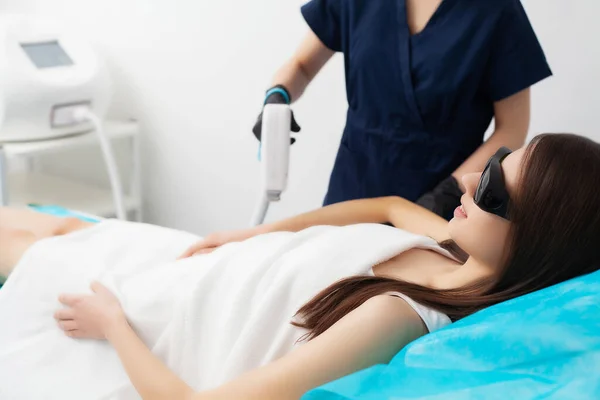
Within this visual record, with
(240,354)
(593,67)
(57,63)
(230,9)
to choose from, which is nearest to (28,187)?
(57,63)

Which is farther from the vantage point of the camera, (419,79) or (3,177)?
(3,177)

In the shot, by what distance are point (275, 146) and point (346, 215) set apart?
0.69 feet

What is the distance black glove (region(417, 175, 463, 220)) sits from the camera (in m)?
1.42

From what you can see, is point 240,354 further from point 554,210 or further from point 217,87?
point 217,87

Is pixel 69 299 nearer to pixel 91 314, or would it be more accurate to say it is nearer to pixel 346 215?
pixel 91 314

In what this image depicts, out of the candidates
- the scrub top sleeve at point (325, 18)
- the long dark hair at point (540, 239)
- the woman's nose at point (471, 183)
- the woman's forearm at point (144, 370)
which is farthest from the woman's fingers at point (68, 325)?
the scrub top sleeve at point (325, 18)

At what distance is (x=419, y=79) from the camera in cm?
144

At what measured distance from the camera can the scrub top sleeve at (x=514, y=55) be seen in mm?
1366

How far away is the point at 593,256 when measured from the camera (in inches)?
37.3

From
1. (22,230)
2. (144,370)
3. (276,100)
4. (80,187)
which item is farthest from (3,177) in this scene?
(144,370)

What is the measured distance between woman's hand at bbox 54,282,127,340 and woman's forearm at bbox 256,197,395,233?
38 centimetres

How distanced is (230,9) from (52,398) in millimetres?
1532

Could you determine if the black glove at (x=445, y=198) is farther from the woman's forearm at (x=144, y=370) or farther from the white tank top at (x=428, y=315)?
the woman's forearm at (x=144, y=370)

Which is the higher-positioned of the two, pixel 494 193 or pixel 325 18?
pixel 325 18
